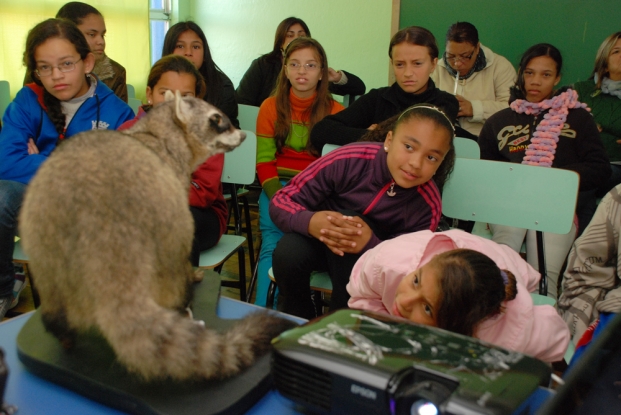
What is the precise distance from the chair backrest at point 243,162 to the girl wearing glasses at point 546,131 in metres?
1.02

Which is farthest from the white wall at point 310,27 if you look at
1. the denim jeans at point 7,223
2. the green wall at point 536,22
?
the denim jeans at point 7,223

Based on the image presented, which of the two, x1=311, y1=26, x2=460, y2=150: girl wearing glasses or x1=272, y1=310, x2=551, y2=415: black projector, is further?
x1=311, y1=26, x2=460, y2=150: girl wearing glasses

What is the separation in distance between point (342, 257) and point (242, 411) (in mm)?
842

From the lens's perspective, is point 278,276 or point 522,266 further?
point 278,276

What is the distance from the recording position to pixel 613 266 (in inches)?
56.2

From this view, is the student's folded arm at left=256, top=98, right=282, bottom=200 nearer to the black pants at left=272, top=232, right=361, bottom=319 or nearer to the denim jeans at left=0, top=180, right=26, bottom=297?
the black pants at left=272, top=232, right=361, bottom=319

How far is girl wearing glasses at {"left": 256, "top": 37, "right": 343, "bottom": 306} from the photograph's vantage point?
2.40 metres

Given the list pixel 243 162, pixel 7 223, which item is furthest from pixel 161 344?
pixel 243 162

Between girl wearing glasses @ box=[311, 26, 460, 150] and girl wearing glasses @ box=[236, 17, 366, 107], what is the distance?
39.4 inches

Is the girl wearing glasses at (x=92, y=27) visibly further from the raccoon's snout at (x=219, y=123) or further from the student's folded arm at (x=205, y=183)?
the raccoon's snout at (x=219, y=123)

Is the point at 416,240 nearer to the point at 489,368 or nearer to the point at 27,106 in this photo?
the point at 489,368

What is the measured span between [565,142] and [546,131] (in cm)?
10

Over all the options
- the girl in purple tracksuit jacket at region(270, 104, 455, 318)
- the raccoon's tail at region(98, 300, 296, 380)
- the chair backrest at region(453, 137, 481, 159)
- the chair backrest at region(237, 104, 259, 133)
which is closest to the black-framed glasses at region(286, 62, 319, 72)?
the chair backrest at region(237, 104, 259, 133)

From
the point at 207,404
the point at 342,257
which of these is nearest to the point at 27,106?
the point at 342,257
